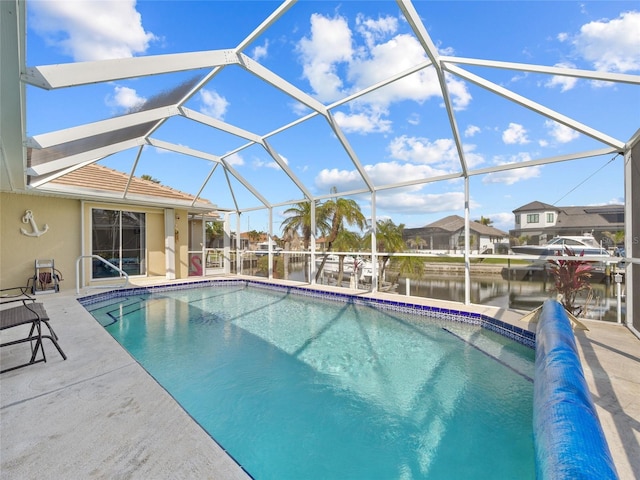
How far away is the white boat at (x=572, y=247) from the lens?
16.4 ft

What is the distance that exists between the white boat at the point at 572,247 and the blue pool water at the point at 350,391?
194 cm

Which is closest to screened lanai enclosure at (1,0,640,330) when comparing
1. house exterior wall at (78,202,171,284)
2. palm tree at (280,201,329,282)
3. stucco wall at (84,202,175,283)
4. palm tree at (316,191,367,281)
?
palm tree at (316,191,367,281)

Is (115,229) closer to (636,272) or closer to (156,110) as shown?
(156,110)

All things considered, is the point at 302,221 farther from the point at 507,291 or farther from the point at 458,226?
the point at 507,291

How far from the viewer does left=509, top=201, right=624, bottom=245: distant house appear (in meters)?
4.83

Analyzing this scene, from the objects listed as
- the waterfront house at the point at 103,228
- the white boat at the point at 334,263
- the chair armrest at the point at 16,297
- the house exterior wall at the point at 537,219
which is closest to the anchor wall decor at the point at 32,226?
the waterfront house at the point at 103,228

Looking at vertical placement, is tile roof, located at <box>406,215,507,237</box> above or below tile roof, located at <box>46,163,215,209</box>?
below

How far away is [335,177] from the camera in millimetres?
11492

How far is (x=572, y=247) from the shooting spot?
521cm

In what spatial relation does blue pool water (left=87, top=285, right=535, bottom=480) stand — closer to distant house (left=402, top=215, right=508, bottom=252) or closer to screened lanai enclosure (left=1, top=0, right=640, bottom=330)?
distant house (left=402, top=215, right=508, bottom=252)

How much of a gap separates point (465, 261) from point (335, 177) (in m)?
6.45

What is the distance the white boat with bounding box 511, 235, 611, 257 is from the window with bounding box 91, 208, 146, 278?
466 inches

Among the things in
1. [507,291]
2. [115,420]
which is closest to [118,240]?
[115,420]

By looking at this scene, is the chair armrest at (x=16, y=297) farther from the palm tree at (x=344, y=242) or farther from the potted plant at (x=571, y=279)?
the potted plant at (x=571, y=279)
